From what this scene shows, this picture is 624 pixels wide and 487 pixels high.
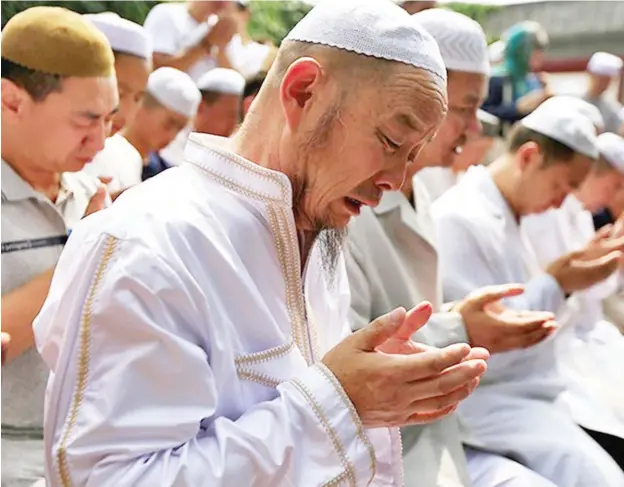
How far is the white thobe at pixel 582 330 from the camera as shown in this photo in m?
3.60

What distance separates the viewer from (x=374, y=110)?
4.93ft

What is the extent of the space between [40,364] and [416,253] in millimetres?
1185

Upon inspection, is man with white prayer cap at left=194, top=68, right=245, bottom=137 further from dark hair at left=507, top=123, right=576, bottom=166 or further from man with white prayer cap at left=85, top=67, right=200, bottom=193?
dark hair at left=507, top=123, right=576, bottom=166

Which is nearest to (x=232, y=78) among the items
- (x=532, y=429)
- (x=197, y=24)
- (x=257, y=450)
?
(x=197, y=24)

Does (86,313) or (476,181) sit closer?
(86,313)

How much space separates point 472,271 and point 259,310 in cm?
179

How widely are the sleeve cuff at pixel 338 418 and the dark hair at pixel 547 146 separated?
88.0 inches

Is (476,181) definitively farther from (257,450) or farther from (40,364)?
(257,450)

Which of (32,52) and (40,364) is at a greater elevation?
(32,52)

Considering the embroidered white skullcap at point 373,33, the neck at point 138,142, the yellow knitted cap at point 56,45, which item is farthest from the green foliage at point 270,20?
the embroidered white skullcap at point 373,33

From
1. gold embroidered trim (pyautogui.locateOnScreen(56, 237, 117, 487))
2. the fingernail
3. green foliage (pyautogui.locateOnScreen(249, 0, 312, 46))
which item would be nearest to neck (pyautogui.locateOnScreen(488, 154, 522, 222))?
the fingernail

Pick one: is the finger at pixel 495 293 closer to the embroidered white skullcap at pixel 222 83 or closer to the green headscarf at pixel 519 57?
the embroidered white skullcap at pixel 222 83

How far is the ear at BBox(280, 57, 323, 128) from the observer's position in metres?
1.51

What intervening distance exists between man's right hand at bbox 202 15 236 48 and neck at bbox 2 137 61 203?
3.21 metres
